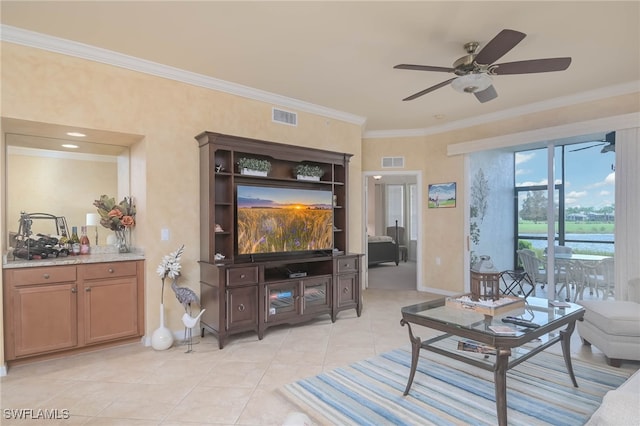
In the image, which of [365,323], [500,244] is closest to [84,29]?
[365,323]

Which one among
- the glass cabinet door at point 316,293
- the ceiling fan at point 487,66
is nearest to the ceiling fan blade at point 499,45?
the ceiling fan at point 487,66

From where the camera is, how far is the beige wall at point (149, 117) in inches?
118

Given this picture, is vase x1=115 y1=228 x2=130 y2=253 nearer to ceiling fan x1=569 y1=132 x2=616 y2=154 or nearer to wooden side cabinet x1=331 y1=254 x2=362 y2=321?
wooden side cabinet x1=331 y1=254 x2=362 y2=321

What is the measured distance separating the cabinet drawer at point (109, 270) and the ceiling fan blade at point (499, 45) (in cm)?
359

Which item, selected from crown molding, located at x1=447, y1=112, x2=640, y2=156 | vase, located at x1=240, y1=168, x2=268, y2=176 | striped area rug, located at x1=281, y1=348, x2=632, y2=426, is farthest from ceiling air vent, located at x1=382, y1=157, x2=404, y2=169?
striped area rug, located at x1=281, y1=348, x2=632, y2=426

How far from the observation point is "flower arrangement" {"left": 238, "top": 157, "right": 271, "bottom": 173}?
3902mm

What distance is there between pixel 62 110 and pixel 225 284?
2113 millimetres

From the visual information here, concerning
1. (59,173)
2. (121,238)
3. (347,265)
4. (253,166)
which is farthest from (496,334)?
(59,173)

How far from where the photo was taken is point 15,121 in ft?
9.89

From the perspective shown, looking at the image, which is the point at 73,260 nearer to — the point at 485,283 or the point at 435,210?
the point at 485,283

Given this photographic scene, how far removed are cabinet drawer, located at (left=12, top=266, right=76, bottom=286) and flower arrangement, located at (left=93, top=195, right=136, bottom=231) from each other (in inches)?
25.0

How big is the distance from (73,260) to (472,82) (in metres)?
3.83

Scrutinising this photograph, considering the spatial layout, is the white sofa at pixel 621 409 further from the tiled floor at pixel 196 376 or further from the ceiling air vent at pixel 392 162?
the ceiling air vent at pixel 392 162

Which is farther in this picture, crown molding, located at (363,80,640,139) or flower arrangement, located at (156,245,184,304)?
crown molding, located at (363,80,640,139)
